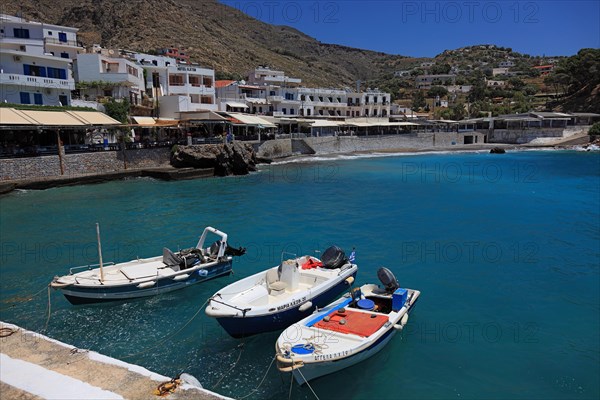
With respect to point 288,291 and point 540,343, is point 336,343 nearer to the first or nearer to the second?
point 288,291

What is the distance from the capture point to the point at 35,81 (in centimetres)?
4078

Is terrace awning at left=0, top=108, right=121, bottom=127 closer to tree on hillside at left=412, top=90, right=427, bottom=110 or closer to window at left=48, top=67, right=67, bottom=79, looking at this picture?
window at left=48, top=67, right=67, bottom=79

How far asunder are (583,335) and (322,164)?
44.2 meters

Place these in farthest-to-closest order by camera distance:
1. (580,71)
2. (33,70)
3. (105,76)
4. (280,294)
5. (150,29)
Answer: (150,29), (580,71), (105,76), (33,70), (280,294)

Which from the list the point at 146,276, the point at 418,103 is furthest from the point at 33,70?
the point at 418,103

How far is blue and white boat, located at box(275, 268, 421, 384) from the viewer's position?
30.6ft

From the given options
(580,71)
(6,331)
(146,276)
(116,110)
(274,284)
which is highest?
(580,71)

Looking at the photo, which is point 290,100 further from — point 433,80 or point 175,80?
point 433,80

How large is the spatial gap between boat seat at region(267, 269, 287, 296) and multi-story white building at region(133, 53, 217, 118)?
47112mm

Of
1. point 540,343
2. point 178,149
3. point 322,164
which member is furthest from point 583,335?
point 322,164

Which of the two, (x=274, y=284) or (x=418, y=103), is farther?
(x=418, y=103)

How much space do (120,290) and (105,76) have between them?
44.3 metres

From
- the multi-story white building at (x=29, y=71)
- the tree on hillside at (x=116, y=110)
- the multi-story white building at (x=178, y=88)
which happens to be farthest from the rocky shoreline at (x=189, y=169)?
the multi-story white building at (x=178, y=88)

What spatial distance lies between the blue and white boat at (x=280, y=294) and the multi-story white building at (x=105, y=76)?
44103 millimetres
